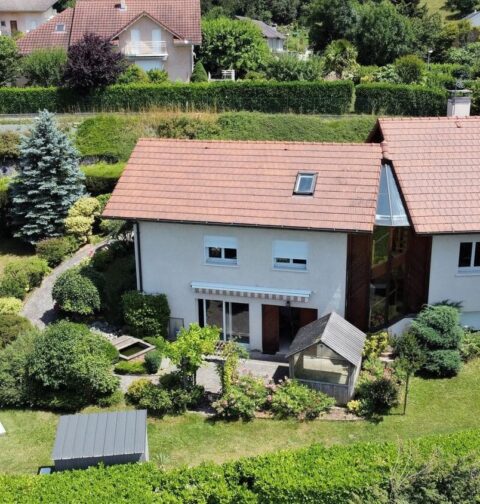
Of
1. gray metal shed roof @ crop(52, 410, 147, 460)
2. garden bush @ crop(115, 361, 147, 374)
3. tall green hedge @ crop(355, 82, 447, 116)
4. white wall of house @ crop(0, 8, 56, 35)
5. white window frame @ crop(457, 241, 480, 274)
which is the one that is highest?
white wall of house @ crop(0, 8, 56, 35)

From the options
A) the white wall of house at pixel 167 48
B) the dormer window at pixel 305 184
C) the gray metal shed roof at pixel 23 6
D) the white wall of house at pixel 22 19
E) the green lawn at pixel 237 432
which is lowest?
the green lawn at pixel 237 432

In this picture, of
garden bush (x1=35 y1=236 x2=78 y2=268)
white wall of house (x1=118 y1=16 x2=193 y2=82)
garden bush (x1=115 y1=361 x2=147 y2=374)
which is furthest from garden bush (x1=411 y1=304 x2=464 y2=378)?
white wall of house (x1=118 y1=16 x2=193 y2=82)

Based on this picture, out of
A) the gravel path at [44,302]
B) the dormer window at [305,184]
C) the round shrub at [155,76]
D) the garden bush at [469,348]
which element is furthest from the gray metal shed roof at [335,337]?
the round shrub at [155,76]

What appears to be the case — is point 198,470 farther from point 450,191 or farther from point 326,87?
point 326,87

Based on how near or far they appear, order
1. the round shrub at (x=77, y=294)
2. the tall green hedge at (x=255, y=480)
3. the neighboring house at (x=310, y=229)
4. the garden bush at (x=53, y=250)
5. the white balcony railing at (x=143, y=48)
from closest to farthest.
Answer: the tall green hedge at (x=255, y=480)
the neighboring house at (x=310, y=229)
the round shrub at (x=77, y=294)
the garden bush at (x=53, y=250)
the white balcony railing at (x=143, y=48)

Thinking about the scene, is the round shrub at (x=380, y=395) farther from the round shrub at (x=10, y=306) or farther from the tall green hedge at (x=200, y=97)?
the tall green hedge at (x=200, y=97)

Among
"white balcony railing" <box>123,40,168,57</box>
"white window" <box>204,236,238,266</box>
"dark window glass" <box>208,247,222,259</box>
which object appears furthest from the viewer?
"white balcony railing" <box>123,40,168,57</box>

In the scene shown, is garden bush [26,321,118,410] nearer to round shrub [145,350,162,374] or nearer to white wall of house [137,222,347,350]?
round shrub [145,350,162,374]
